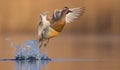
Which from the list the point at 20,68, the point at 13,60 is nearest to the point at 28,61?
the point at 13,60

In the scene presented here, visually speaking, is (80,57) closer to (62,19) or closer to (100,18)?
(62,19)

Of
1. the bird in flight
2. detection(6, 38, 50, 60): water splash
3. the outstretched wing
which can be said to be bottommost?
detection(6, 38, 50, 60): water splash

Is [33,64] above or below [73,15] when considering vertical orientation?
below

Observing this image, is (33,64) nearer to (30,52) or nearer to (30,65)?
(30,65)

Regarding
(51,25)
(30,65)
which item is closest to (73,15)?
(51,25)

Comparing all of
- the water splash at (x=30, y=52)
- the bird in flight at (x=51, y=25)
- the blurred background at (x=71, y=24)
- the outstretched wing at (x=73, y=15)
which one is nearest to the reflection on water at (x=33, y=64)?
the water splash at (x=30, y=52)

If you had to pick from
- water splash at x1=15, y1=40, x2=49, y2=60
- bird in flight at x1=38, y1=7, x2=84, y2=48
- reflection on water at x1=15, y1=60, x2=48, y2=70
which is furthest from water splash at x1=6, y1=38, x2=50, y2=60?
reflection on water at x1=15, y1=60, x2=48, y2=70

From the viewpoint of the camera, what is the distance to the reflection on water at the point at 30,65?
9.16 meters

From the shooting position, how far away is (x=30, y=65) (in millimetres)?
9664

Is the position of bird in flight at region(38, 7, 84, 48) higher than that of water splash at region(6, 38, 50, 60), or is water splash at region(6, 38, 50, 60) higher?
bird in flight at region(38, 7, 84, 48)

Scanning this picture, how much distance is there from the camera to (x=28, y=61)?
1045 centimetres

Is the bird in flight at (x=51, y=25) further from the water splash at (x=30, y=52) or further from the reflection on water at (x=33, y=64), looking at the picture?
the reflection on water at (x=33, y=64)

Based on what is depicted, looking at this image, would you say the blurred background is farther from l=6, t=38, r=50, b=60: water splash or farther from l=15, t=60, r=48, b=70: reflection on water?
l=15, t=60, r=48, b=70: reflection on water

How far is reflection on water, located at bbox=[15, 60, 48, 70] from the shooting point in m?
9.16
